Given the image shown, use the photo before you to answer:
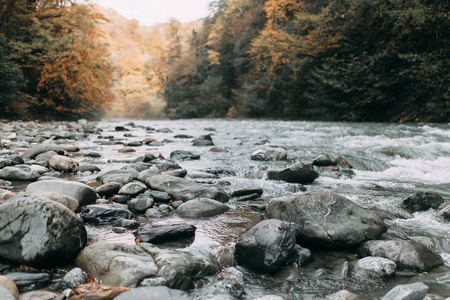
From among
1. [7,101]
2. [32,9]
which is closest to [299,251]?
[7,101]

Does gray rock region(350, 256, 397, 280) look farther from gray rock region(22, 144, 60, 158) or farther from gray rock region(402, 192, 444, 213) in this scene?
gray rock region(22, 144, 60, 158)

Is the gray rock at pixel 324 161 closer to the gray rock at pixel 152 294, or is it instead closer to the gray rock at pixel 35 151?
the gray rock at pixel 152 294

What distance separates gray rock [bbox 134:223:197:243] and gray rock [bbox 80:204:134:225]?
385 mm

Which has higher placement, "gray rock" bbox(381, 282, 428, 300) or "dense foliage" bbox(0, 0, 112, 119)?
"dense foliage" bbox(0, 0, 112, 119)

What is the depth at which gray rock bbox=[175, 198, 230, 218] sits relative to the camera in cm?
310

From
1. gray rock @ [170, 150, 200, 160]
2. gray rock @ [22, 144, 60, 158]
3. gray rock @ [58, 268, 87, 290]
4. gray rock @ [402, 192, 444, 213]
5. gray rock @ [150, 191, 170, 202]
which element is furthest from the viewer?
gray rock @ [170, 150, 200, 160]

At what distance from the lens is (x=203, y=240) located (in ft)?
8.22

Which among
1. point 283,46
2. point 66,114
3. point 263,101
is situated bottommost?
point 66,114

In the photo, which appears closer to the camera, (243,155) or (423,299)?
(423,299)

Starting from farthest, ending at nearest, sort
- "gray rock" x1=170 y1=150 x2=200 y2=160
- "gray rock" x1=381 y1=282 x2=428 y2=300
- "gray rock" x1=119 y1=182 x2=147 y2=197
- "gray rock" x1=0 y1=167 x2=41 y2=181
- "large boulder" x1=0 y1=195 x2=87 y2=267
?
"gray rock" x1=170 y1=150 x2=200 y2=160
"gray rock" x1=0 y1=167 x2=41 y2=181
"gray rock" x1=119 y1=182 x2=147 y2=197
"large boulder" x1=0 y1=195 x2=87 y2=267
"gray rock" x1=381 y1=282 x2=428 y2=300

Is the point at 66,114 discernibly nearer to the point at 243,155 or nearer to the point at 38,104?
the point at 38,104

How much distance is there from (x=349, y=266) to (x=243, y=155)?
4.69 meters

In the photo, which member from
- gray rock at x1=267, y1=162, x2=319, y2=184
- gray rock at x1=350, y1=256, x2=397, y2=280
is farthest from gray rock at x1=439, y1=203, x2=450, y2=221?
gray rock at x1=267, y1=162, x2=319, y2=184

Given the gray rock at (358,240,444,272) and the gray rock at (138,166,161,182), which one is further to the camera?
the gray rock at (138,166,161,182)
